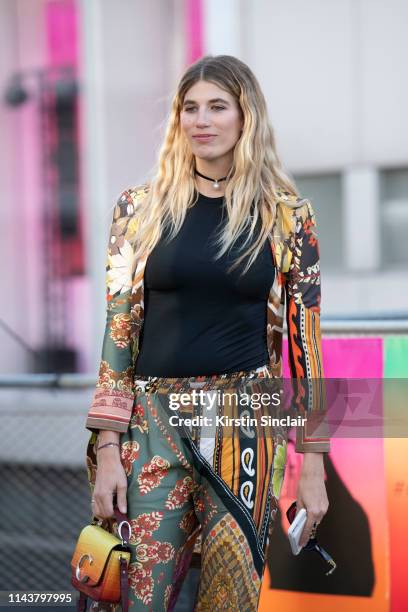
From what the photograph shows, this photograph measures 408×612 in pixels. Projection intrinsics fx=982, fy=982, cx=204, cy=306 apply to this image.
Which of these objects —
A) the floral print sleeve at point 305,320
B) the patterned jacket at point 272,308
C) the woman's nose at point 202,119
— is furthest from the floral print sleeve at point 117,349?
the floral print sleeve at point 305,320

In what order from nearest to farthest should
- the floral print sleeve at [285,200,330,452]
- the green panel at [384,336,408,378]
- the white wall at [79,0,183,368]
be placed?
the floral print sleeve at [285,200,330,452], the green panel at [384,336,408,378], the white wall at [79,0,183,368]

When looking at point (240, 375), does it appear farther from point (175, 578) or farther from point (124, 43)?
point (124, 43)

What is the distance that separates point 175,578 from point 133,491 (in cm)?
28

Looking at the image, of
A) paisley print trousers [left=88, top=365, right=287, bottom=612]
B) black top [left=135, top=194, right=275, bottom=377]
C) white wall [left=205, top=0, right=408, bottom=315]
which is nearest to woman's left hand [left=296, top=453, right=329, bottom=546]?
paisley print trousers [left=88, top=365, right=287, bottom=612]

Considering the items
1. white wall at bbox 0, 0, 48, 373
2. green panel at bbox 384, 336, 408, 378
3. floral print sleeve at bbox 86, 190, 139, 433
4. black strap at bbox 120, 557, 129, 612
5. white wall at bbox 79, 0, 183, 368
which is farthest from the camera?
white wall at bbox 0, 0, 48, 373

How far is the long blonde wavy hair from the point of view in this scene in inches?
107

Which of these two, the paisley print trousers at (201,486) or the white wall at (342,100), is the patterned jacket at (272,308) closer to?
the paisley print trousers at (201,486)

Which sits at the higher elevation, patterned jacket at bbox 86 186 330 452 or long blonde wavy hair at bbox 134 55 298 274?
long blonde wavy hair at bbox 134 55 298 274

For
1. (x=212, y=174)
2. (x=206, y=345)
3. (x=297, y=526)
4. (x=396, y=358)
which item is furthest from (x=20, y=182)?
(x=297, y=526)

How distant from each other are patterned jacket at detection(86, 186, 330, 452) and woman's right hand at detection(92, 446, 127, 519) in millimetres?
77

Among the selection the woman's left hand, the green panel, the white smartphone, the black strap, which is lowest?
the black strap

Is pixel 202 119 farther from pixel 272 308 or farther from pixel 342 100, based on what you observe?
pixel 342 100

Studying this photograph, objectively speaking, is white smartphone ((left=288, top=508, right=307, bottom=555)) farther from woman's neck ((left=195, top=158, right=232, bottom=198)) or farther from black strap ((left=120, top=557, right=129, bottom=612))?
woman's neck ((left=195, top=158, right=232, bottom=198))

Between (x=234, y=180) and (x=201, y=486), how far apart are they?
856 millimetres
